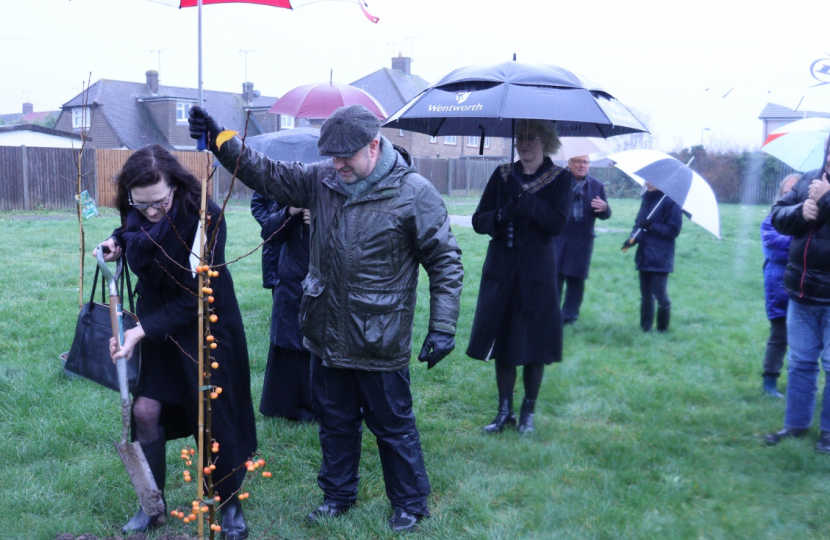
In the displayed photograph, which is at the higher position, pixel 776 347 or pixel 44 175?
pixel 44 175

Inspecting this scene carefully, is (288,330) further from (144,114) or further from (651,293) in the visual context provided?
(144,114)

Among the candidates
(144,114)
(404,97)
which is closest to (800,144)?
(404,97)

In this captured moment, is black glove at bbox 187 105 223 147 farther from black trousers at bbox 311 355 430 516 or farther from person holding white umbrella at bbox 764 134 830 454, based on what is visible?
person holding white umbrella at bbox 764 134 830 454

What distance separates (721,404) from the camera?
5.62 meters

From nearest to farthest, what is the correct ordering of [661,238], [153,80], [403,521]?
[403,521] < [661,238] < [153,80]

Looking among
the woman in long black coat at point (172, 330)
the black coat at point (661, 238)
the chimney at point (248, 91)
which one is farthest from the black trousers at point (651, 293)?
the chimney at point (248, 91)

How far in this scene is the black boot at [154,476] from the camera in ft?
10.7

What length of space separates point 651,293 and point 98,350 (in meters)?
6.05

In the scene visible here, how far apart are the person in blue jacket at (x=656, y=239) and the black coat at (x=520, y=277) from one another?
323 centimetres

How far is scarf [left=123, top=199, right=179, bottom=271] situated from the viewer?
3.09 m

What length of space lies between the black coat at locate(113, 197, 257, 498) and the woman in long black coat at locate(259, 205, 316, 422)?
44.2 inches

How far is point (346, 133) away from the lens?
3.17 meters

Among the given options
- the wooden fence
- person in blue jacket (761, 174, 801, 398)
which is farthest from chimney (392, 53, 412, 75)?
person in blue jacket (761, 174, 801, 398)

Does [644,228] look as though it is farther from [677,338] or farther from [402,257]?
[402,257]
